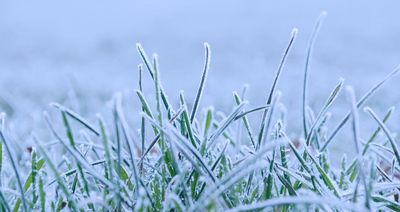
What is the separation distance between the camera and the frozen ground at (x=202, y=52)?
216 cm

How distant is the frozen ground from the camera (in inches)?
85.1

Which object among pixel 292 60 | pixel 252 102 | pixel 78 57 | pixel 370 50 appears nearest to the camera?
pixel 252 102

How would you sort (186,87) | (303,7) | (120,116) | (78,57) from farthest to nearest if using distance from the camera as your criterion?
1. (303,7)
2. (78,57)
3. (186,87)
4. (120,116)

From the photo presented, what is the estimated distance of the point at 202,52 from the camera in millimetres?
4254

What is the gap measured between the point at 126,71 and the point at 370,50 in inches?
72.9

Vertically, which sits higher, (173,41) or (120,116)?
(120,116)

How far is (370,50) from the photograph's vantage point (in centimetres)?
376

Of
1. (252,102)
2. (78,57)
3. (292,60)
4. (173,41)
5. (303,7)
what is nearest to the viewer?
(252,102)

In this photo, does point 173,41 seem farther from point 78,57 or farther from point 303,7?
point 303,7

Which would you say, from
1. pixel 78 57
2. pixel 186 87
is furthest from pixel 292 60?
pixel 78 57

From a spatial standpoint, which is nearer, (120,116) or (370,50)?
(120,116)

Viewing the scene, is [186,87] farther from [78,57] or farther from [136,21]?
[136,21]

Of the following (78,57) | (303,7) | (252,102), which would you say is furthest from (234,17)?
(252,102)

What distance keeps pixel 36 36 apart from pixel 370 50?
13.0 feet
